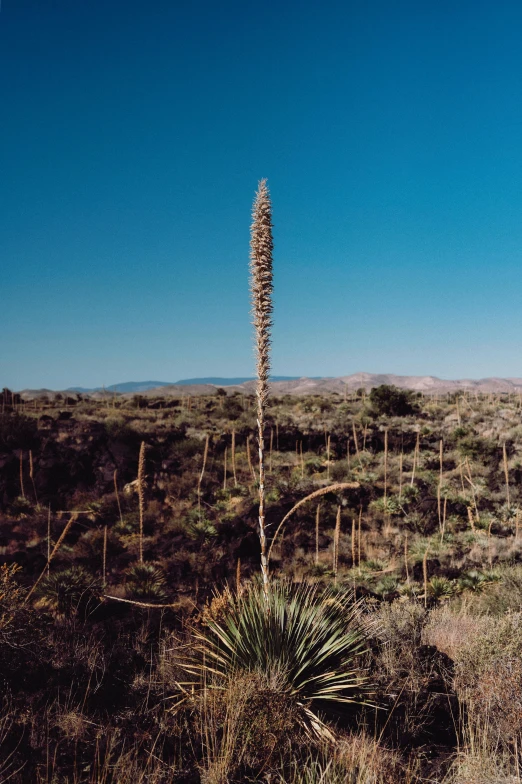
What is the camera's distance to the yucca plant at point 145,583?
23.5 feet

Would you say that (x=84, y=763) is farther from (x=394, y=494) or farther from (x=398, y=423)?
(x=398, y=423)

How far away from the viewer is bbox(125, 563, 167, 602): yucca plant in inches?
282

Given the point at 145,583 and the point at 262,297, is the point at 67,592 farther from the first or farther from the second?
the point at 262,297

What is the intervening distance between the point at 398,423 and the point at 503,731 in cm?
1972

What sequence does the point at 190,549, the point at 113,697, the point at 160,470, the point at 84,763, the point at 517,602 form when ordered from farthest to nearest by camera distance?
1. the point at 160,470
2. the point at 190,549
3. the point at 517,602
4. the point at 113,697
5. the point at 84,763

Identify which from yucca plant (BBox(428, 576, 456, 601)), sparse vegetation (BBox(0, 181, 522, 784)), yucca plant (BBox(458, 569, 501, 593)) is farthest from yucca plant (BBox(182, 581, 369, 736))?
yucca plant (BBox(458, 569, 501, 593))

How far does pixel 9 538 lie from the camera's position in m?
10.5

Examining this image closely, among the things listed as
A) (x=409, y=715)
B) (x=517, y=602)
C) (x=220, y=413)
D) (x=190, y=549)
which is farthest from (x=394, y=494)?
(x=220, y=413)

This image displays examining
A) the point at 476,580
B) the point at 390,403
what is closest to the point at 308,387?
the point at 390,403

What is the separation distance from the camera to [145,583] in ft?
24.9

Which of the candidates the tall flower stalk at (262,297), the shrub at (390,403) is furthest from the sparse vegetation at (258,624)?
the shrub at (390,403)

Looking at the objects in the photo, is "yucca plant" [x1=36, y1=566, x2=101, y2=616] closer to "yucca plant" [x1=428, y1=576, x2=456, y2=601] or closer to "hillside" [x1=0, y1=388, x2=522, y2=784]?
"hillside" [x1=0, y1=388, x2=522, y2=784]

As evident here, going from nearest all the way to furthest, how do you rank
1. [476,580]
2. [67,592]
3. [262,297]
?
[262,297] < [67,592] < [476,580]

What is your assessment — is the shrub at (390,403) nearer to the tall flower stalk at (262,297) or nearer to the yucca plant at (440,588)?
the yucca plant at (440,588)
